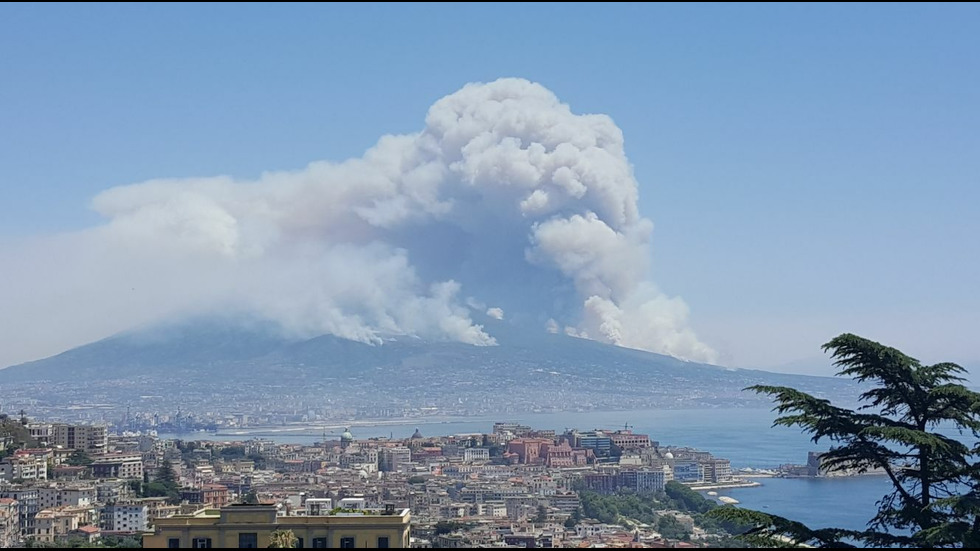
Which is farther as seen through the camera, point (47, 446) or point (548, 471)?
point (548, 471)

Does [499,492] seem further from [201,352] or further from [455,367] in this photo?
[201,352]

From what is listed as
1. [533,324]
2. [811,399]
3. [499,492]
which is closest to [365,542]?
[811,399]

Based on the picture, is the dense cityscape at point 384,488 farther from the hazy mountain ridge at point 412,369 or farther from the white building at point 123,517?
the hazy mountain ridge at point 412,369

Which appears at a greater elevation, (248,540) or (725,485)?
(248,540)

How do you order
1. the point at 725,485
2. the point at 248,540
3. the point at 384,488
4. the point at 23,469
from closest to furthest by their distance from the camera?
the point at 248,540, the point at 23,469, the point at 384,488, the point at 725,485

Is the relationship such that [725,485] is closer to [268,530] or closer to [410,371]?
[268,530]

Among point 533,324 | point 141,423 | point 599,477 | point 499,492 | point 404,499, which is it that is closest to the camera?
point 404,499

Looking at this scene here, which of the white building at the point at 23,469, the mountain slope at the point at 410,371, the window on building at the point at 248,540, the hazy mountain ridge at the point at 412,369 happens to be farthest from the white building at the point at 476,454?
the hazy mountain ridge at the point at 412,369

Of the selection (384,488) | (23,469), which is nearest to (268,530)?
(23,469)

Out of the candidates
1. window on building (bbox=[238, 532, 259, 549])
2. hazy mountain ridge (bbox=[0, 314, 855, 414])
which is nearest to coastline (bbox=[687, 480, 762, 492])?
window on building (bbox=[238, 532, 259, 549])

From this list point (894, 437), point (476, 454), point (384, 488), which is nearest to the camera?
point (894, 437)
